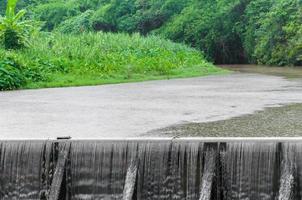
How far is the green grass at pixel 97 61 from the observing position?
2345cm

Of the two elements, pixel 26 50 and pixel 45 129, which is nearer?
pixel 45 129

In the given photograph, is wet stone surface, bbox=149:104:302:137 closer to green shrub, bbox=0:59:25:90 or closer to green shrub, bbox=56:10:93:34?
green shrub, bbox=0:59:25:90

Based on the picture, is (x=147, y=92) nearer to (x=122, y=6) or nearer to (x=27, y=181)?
(x=27, y=181)

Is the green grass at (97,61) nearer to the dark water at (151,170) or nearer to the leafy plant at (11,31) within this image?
the leafy plant at (11,31)

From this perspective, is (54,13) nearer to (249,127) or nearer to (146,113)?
(146,113)

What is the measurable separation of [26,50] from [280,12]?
87.6 feet

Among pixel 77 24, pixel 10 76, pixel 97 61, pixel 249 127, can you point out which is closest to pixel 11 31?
pixel 97 61

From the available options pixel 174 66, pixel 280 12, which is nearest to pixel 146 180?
pixel 174 66

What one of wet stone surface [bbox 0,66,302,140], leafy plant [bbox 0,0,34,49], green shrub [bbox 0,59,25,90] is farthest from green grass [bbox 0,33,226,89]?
wet stone surface [bbox 0,66,302,140]

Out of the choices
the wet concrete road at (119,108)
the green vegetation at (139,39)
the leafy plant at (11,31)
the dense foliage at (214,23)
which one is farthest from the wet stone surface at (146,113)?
the dense foliage at (214,23)

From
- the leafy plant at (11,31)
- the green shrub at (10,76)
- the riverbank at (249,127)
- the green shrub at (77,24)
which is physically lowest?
the green shrub at (77,24)

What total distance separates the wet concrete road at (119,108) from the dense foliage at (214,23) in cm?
2781

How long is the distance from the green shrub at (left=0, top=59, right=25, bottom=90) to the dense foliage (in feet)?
93.4

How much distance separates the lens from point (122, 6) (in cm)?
6275
